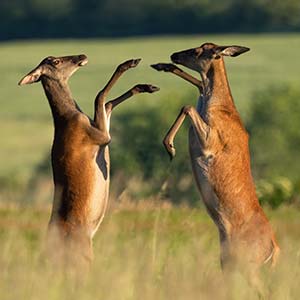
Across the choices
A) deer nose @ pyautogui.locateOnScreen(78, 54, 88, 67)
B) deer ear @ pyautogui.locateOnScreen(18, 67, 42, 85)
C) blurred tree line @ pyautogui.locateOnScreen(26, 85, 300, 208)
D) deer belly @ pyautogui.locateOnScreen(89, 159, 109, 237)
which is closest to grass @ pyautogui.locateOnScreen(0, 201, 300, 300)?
deer belly @ pyautogui.locateOnScreen(89, 159, 109, 237)

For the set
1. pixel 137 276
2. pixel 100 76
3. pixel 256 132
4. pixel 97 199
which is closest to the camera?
pixel 137 276

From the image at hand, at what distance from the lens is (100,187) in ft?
30.4

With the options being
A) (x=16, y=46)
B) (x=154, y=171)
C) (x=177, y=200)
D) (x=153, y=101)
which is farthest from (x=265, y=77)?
(x=177, y=200)

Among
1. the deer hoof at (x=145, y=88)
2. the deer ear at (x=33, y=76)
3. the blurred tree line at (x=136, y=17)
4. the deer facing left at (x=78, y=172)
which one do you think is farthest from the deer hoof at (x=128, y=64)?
the blurred tree line at (x=136, y=17)

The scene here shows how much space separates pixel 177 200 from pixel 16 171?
50.3 ft

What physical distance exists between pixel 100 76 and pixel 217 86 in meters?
41.8

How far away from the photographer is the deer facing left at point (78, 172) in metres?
8.77

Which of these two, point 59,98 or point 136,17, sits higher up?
point 59,98

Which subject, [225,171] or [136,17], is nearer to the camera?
[225,171]

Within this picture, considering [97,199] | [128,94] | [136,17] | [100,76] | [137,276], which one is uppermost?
[137,276]

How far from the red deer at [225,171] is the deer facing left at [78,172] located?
46 cm

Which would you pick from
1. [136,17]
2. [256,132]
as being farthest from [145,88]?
[136,17]

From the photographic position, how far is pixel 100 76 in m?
51.7

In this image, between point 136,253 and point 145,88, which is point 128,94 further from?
point 136,253
